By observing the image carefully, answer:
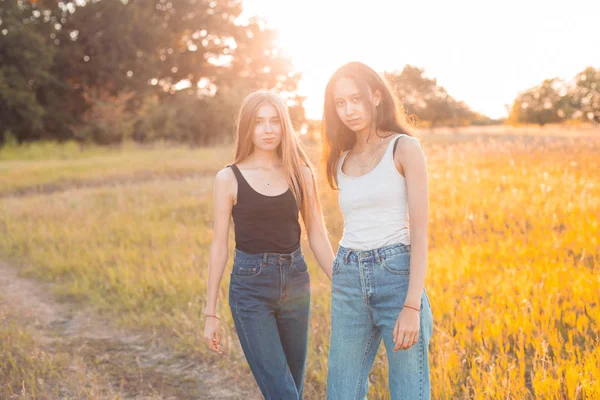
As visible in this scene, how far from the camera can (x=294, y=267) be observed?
289cm

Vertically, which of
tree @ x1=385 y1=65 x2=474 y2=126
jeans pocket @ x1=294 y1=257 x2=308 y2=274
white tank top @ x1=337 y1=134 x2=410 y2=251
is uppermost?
tree @ x1=385 y1=65 x2=474 y2=126

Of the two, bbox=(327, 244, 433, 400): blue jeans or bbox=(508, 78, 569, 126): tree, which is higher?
bbox=(508, 78, 569, 126): tree

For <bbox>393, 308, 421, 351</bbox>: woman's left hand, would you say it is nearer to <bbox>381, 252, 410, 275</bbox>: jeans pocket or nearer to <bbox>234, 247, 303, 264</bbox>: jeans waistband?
<bbox>381, 252, 410, 275</bbox>: jeans pocket

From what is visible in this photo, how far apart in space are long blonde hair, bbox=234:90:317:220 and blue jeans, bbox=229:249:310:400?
15.2 inches

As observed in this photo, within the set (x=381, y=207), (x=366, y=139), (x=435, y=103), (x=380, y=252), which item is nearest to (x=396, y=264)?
(x=380, y=252)

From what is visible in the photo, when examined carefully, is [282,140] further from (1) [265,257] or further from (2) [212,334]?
(2) [212,334]

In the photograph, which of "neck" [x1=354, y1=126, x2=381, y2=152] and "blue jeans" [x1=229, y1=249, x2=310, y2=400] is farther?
"blue jeans" [x1=229, y1=249, x2=310, y2=400]

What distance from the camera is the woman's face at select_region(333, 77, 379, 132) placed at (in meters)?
2.58

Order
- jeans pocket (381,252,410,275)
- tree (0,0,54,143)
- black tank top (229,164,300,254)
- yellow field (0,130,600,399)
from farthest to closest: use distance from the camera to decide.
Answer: tree (0,0,54,143), yellow field (0,130,600,399), black tank top (229,164,300,254), jeans pocket (381,252,410,275)

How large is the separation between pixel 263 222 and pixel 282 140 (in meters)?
0.51

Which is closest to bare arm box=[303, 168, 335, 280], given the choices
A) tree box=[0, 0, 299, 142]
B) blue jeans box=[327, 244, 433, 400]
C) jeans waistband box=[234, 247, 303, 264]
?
jeans waistband box=[234, 247, 303, 264]

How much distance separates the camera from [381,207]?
7.91 ft

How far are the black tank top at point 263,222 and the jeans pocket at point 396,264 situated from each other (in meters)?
0.69

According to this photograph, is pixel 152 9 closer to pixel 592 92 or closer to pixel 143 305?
pixel 143 305
